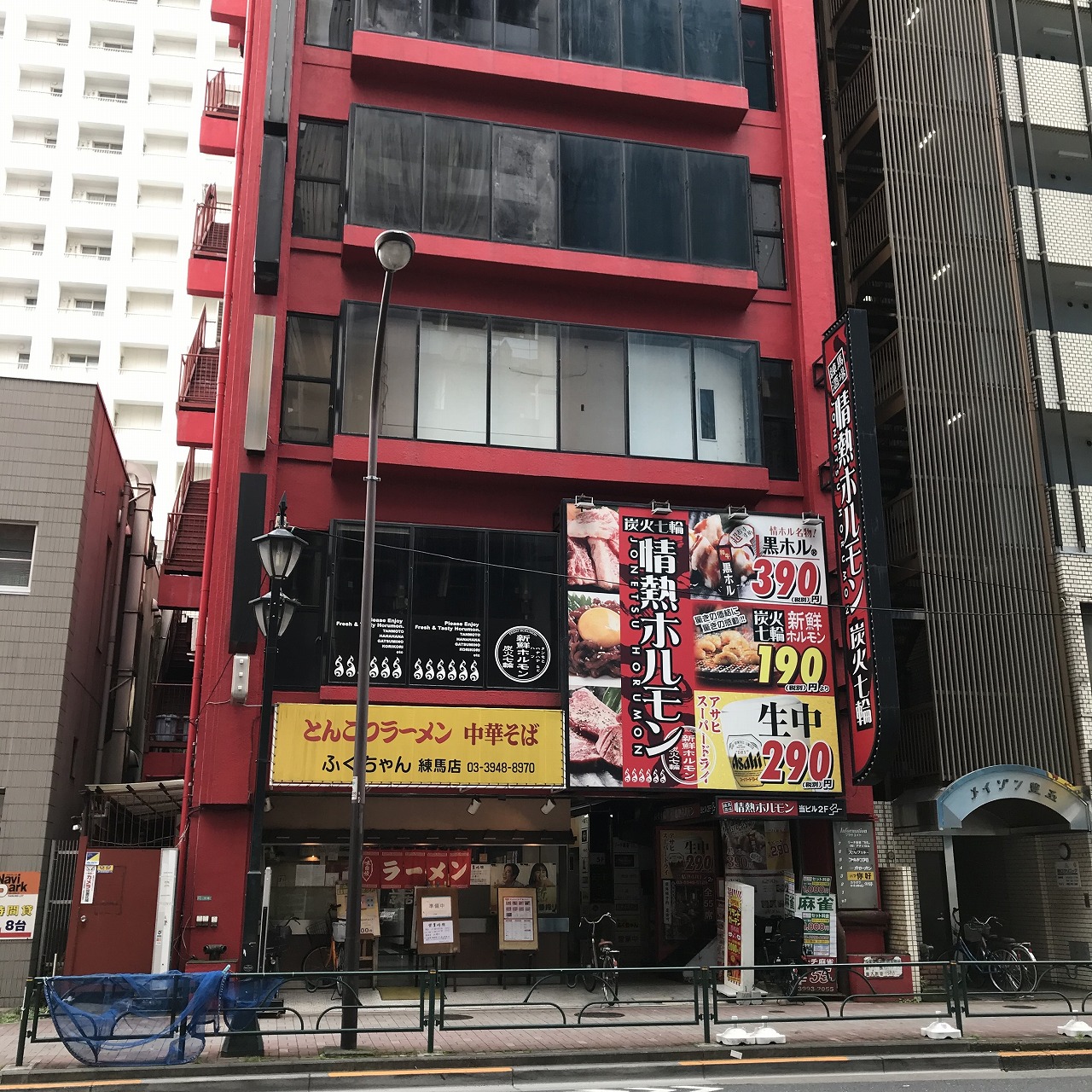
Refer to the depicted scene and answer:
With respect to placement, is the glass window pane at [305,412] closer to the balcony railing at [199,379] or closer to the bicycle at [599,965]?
the balcony railing at [199,379]

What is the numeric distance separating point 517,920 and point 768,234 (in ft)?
52.1

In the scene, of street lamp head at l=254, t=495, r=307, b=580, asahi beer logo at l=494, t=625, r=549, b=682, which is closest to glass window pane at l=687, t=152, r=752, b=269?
asahi beer logo at l=494, t=625, r=549, b=682

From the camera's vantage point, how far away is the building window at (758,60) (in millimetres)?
25844

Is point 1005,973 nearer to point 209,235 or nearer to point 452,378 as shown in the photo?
point 452,378

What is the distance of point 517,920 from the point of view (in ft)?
71.3

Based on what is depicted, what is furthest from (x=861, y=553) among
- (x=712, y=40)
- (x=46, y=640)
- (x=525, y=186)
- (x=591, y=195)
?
(x=46, y=640)

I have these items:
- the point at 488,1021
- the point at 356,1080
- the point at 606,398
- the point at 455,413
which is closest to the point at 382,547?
the point at 455,413

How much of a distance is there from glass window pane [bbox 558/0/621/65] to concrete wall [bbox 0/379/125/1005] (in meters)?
12.7

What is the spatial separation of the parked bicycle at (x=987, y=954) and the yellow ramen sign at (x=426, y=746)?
887cm

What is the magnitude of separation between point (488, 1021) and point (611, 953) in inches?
167

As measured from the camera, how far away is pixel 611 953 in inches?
795

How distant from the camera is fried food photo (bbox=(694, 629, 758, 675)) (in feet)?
68.3

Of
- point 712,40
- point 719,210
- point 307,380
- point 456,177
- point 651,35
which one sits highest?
point 712,40

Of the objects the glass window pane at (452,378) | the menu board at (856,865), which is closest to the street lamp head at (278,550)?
the glass window pane at (452,378)
